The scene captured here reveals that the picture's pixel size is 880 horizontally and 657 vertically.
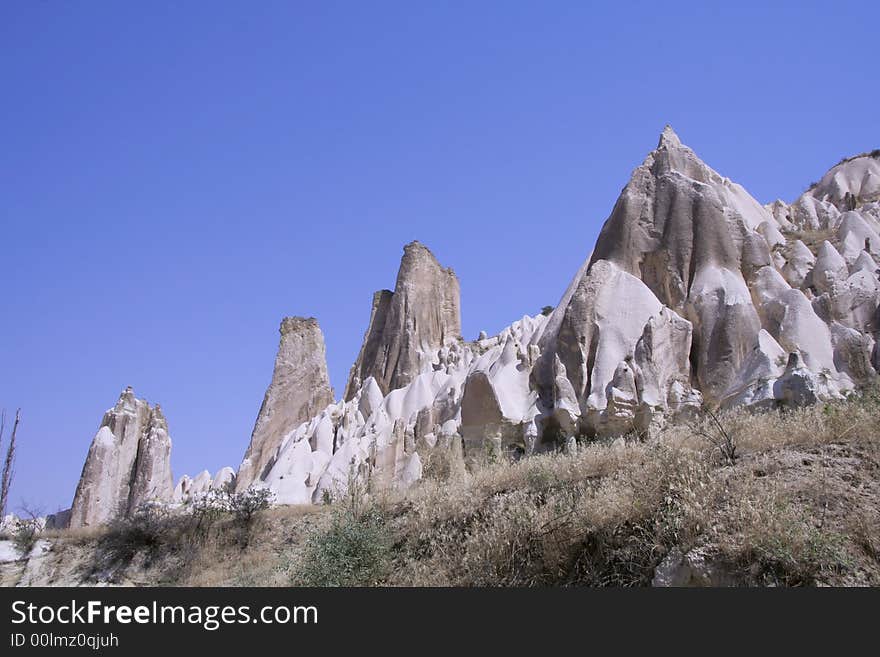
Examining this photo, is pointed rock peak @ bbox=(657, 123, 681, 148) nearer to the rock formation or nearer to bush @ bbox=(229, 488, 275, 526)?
the rock formation

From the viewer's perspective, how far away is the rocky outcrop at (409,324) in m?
38.7

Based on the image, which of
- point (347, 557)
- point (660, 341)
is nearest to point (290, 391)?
point (660, 341)

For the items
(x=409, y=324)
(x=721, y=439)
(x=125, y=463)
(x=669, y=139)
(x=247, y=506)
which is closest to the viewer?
(x=721, y=439)

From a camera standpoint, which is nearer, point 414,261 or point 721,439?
point 721,439

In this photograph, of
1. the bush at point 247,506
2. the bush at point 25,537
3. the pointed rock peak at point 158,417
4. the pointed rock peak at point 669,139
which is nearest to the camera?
the bush at point 247,506

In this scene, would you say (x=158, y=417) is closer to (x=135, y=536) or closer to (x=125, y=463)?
(x=125, y=463)

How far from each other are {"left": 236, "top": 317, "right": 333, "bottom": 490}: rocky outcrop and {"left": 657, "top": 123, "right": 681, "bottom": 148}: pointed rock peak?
22.1m

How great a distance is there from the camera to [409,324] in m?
40.5

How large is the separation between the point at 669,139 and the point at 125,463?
29.4 m

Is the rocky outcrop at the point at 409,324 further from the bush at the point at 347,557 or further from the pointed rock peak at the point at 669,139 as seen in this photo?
the bush at the point at 347,557

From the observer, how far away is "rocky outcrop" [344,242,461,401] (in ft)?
127

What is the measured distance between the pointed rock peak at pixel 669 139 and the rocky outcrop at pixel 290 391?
72.6 feet

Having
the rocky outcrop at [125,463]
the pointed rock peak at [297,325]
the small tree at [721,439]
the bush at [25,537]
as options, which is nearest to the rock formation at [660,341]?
the small tree at [721,439]

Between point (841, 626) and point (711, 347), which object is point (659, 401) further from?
point (841, 626)
